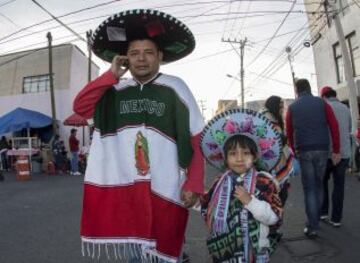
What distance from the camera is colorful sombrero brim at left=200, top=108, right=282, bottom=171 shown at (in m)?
3.21

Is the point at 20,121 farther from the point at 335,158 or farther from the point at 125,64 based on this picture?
the point at 125,64

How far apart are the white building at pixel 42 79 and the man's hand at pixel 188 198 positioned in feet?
78.0

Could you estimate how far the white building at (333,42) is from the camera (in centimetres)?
1944

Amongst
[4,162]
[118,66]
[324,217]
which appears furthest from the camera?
[4,162]

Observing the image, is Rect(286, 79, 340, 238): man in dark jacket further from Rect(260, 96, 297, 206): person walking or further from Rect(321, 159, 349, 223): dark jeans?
Rect(260, 96, 297, 206): person walking

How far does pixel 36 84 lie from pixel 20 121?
647 centimetres

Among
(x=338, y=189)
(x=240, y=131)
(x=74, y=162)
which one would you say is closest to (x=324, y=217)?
(x=338, y=189)

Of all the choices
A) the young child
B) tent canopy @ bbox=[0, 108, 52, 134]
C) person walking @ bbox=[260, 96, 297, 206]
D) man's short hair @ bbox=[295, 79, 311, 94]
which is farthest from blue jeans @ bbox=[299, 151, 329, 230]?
tent canopy @ bbox=[0, 108, 52, 134]

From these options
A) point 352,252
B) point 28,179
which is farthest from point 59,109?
point 352,252

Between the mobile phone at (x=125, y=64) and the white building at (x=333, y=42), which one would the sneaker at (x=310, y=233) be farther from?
the white building at (x=333, y=42)

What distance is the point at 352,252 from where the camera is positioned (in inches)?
200

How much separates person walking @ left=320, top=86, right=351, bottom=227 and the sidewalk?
224 mm

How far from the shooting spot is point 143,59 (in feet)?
9.91

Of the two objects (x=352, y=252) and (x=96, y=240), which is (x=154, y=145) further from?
(x=352, y=252)
